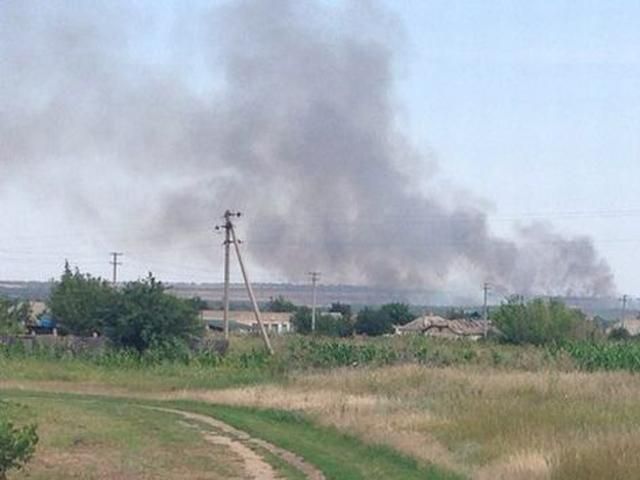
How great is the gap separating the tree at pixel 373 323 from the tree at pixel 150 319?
51844 mm

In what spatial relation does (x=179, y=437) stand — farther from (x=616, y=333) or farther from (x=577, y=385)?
(x=616, y=333)

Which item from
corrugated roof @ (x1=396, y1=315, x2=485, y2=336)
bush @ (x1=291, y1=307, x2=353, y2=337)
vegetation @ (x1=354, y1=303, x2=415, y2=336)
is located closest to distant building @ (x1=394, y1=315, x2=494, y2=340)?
corrugated roof @ (x1=396, y1=315, x2=485, y2=336)

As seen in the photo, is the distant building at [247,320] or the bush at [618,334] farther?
the distant building at [247,320]

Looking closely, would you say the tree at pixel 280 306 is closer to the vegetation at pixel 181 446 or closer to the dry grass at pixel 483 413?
the dry grass at pixel 483 413

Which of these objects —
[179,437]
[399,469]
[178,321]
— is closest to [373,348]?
[178,321]

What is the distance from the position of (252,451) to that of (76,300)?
6702 centimetres

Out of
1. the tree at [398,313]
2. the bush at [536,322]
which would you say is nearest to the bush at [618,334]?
the bush at [536,322]

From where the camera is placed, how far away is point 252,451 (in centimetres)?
2677

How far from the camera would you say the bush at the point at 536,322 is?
8800cm

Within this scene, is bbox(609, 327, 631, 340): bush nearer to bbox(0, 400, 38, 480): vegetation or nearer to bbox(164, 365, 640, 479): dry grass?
bbox(164, 365, 640, 479): dry grass

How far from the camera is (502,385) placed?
4200 centimetres

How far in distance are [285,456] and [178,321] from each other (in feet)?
138

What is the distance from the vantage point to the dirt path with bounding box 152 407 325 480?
22594 mm

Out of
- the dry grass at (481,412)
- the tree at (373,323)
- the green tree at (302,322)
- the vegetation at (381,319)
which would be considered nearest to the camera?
the dry grass at (481,412)
